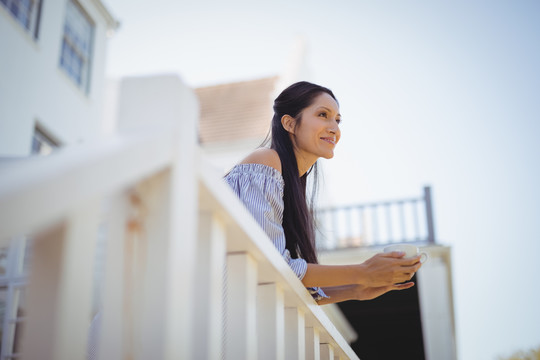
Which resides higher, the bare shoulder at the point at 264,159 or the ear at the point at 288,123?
the ear at the point at 288,123

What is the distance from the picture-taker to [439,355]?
7852 mm

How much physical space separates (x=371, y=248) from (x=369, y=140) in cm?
763

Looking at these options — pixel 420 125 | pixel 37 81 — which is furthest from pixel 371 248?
pixel 420 125

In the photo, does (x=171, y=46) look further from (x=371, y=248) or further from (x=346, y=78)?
(x=371, y=248)

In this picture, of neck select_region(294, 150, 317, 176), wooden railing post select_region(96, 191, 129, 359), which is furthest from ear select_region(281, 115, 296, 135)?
wooden railing post select_region(96, 191, 129, 359)

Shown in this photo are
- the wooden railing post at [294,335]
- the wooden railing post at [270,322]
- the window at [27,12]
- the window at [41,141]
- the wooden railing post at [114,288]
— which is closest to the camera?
the wooden railing post at [114,288]

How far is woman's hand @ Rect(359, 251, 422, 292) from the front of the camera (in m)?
1.63

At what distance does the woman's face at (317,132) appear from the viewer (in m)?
2.32

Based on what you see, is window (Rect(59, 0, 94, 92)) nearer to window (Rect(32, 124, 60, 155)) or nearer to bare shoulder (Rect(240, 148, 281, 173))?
window (Rect(32, 124, 60, 155))

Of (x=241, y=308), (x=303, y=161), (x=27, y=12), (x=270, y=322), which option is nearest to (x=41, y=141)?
(x=27, y=12)

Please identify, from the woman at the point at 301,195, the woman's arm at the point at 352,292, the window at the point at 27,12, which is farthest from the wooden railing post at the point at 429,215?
the woman's arm at the point at 352,292

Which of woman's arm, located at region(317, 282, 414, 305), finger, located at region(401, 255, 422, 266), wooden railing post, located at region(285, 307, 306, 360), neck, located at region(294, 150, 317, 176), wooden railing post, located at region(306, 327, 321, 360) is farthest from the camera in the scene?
neck, located at region(294, 150, 317, 176)

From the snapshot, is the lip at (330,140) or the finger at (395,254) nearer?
the finger at (395,254)

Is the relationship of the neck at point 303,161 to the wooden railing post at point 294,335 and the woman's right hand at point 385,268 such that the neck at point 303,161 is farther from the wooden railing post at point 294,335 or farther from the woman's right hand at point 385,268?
the wooden railing post at point 294,335
